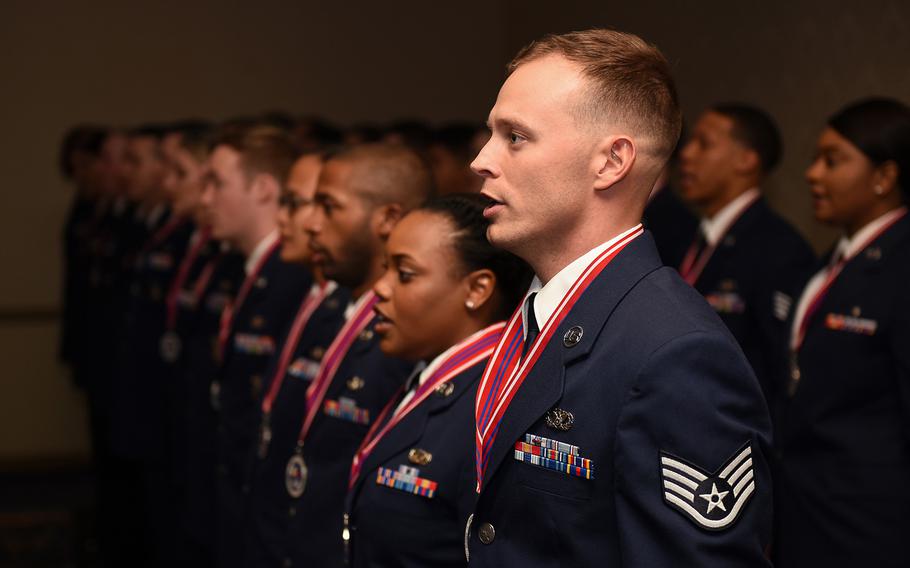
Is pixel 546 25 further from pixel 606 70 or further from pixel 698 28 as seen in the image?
pixel 606 70

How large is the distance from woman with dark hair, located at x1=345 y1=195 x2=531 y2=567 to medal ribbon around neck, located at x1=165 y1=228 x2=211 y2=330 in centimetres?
269

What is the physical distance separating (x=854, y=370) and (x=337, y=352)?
136cm

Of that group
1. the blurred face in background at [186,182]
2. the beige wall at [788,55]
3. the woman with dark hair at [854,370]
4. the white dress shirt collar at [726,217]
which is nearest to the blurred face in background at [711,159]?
the white dress shirt collar at [726,217]

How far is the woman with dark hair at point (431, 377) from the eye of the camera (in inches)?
78.3

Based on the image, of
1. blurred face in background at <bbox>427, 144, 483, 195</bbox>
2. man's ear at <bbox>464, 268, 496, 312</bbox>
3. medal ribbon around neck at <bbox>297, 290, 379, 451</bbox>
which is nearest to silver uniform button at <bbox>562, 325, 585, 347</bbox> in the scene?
man's ear at <bbox>464, 268, 496, 312</bbox>

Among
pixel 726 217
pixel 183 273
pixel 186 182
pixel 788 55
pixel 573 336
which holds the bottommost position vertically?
pixel 183 273

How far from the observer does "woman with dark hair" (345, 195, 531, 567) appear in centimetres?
199

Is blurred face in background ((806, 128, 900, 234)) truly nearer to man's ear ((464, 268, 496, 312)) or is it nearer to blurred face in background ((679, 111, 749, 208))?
blurred face in background ((679, 111, 749, 208))

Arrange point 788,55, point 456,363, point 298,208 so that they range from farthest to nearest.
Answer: point 788,55, point 298,208, point 456,363

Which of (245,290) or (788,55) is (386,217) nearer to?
(245,290)

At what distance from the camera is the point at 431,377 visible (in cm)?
212

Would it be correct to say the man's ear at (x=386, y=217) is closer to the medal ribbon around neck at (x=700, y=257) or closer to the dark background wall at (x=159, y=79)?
the medal ribbon around neck at (x=700, y=257)

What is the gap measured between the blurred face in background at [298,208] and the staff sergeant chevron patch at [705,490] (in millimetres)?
1933

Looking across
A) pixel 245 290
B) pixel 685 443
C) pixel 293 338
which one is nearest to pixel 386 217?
pixel 293 338
